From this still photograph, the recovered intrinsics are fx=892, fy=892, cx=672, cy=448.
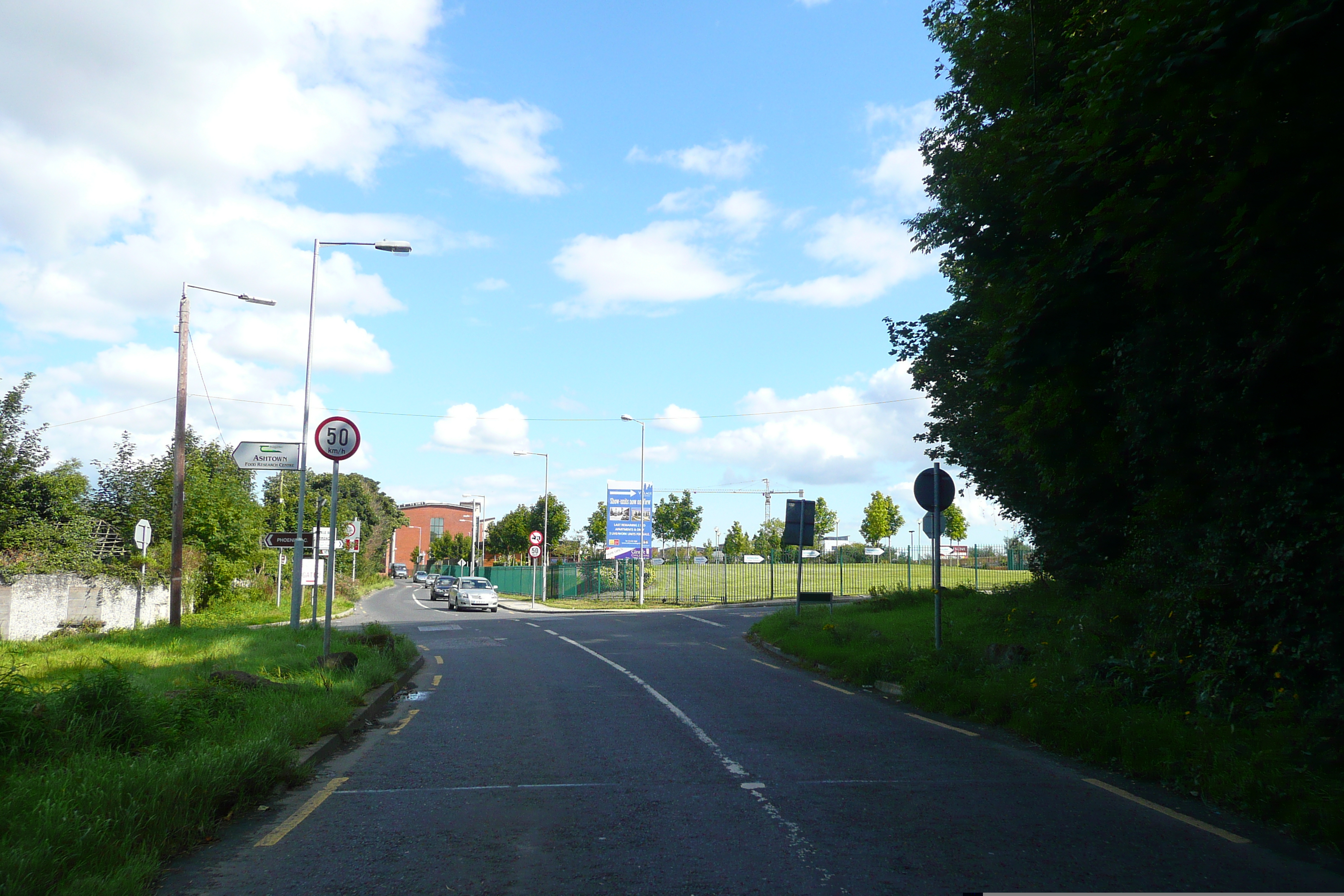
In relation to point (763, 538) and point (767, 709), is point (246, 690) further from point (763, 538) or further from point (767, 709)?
point (763, 538)

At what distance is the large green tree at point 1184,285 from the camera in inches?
244

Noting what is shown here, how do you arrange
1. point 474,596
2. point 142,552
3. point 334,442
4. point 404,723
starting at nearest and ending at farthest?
point 404,723, point 334,442, point 142,552, point 474,596

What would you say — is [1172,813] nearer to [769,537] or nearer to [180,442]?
[180,442]

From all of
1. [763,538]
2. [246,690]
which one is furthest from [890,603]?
[763,538]

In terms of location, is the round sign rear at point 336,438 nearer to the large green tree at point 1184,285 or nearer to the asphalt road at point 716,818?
the asphalt road at point 716,818

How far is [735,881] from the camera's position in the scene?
4648mm

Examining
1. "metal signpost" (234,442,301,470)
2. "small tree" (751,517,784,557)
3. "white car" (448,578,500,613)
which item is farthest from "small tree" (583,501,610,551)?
"metal signpost" (234,442,301,470)

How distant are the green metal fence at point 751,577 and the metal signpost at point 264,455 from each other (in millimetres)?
26484

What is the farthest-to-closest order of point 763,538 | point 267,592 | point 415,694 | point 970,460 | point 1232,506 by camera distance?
1. point 763,538
2. point 267,592
3. point 970,460
4. point 415,694
5. point 1232,506

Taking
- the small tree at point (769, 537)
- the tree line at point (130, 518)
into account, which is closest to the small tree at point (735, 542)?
the small tree at point (769, 537)

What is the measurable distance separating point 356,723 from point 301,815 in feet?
11.5

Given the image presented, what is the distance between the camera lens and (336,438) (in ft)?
40.9

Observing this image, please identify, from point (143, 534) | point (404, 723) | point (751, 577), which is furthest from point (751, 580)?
point (404, 723)

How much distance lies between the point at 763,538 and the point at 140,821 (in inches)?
4285
